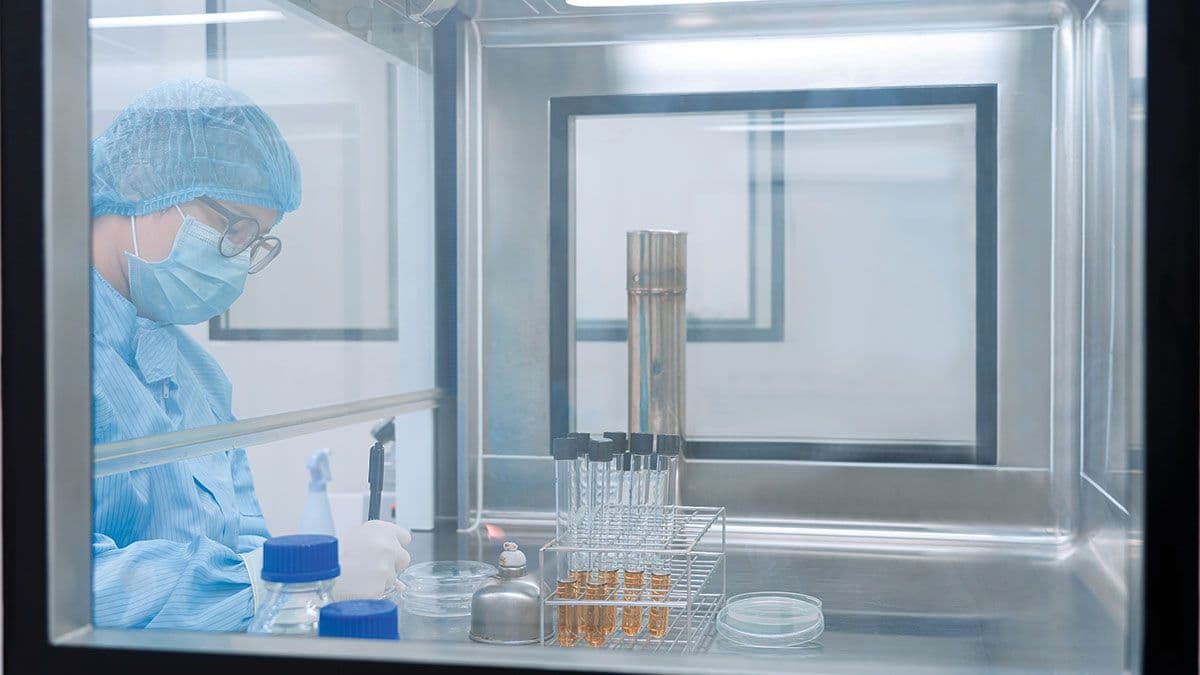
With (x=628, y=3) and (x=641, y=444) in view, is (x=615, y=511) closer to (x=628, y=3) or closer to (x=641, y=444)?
(x=641, y=444)

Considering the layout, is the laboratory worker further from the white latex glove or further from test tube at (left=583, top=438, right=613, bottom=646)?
test tube at (left=583, top=438, right=613, bottom=646)

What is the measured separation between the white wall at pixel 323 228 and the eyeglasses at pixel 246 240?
0.05 feet

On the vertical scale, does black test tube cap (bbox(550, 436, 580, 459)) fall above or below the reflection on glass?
below

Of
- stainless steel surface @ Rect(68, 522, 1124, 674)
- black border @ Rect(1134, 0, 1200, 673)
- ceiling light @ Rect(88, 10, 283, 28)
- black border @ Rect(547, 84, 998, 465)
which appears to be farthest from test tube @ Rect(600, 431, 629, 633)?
ceiling light @ Rect(88, 10, 283, 28)

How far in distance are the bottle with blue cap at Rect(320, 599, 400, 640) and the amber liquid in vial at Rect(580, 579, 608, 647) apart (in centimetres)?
30

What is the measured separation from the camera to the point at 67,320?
81cm

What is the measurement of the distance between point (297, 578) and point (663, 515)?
24.2 inches

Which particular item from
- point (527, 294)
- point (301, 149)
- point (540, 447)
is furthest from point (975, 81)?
point (301, 149)

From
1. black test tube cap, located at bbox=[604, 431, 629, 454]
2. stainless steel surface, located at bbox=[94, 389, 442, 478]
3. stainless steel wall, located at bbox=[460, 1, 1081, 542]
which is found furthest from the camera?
stainless steel wall, located at bbox=[460, 1, 1081, 542]

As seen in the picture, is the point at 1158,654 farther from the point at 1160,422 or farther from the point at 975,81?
the point at 975,81

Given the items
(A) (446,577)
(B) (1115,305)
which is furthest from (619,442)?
(B) (1115,305)

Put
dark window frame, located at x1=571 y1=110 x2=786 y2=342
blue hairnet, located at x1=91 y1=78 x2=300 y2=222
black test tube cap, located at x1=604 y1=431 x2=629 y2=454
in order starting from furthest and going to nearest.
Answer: dark window frame, located at x1=571 y1=110 x2=786 y2=342 → black test tube cap, located at x1=604 y1=431 x2=629 y2=454 → blue hairnet, located at x1=91 y1=78 x2=300 y2=222

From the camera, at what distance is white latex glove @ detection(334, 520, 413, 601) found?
113 centimetres

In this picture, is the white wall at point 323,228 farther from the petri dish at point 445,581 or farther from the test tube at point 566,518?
the test tube at point 566,518
